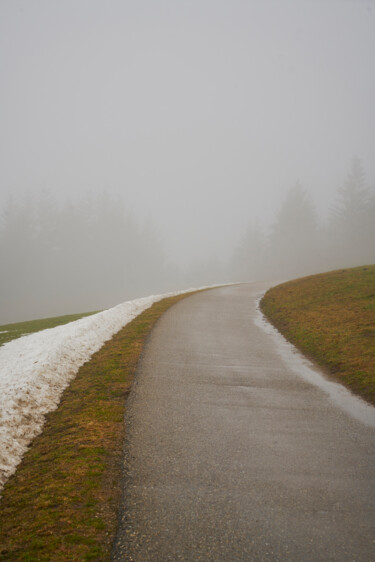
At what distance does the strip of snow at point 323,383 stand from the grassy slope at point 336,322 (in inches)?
11.7

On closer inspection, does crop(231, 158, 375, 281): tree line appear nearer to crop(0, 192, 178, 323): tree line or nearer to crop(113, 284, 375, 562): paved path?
crop(0, 192, 178, 323): tree line

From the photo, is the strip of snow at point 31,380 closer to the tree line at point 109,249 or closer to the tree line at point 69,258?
the tree line at point 69,258

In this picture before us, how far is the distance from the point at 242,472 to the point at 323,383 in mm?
4558

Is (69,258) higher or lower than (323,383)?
higher

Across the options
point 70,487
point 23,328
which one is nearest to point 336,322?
point 70,487

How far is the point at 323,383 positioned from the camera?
816cm

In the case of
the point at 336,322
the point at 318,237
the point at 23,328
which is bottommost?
the point at 336,322

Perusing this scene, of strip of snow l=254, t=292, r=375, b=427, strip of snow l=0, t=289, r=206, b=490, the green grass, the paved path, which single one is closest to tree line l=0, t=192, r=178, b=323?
the green grass

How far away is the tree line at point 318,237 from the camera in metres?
69.4

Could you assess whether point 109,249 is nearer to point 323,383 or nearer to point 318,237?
point 318,237

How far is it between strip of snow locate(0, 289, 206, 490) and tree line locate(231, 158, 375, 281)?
65.4 m

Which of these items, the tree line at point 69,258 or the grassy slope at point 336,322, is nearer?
the grassy slope at point 336,322

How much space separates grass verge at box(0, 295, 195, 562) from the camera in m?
3.28

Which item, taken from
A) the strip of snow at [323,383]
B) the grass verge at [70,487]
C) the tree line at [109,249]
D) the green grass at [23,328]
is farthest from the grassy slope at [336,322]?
the tree line at [109,249]
